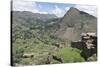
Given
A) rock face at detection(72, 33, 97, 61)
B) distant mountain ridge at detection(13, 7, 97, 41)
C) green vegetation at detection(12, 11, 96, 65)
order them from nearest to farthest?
1. green vegetation at detection(12, 11, 96, 65)
2. distant mountain ridge at detection(13, 7, 97, 41)
3. rock face at detection(72, 33, 97, 61)

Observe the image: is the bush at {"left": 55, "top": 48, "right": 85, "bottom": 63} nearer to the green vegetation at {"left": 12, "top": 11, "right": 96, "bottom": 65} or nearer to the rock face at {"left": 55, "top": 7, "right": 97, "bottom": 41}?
the green vegetation at {"left": 12, "top": 11, "right": 96, "bottom": 65}

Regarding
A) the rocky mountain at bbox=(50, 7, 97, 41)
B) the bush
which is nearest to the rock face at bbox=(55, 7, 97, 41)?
the rocky mountain at bbox=(50, 7, 97, 41)

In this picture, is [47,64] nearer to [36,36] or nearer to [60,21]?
[36,36]

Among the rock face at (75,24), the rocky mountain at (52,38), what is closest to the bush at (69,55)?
the rocky mountain at (52,38)

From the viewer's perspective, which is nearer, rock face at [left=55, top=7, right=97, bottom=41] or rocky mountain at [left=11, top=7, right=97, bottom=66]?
rocky mountain at [left=11, top=7, right=97, bottom=66]

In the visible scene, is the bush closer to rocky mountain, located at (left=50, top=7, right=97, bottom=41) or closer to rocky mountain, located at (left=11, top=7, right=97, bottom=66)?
rocky mountain, located at (left=11, top=7, right=97, bottom=66)

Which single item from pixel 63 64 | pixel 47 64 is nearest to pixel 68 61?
pixel 63 64

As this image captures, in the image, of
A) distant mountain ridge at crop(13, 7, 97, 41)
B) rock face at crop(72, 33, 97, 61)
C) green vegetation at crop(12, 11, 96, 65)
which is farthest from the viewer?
rock face at crop(72, 33, 97, 61)

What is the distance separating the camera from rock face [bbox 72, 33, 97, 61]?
2.30 metres

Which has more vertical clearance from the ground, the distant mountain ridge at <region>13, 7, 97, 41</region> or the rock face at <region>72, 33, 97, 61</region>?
the distant mountain ridge at <region>13, 7, 97, 41</region>

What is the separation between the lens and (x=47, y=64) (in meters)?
2.15

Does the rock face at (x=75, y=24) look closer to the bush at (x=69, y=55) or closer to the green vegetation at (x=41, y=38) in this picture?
the green vegetation at (x=41, y=38)

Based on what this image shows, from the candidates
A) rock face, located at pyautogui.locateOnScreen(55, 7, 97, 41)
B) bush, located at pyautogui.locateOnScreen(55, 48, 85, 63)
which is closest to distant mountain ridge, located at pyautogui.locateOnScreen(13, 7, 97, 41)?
rock face, located at pyautogui.locateOnScreen(55, 7, 97, 41)

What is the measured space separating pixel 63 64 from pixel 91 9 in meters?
0.72
